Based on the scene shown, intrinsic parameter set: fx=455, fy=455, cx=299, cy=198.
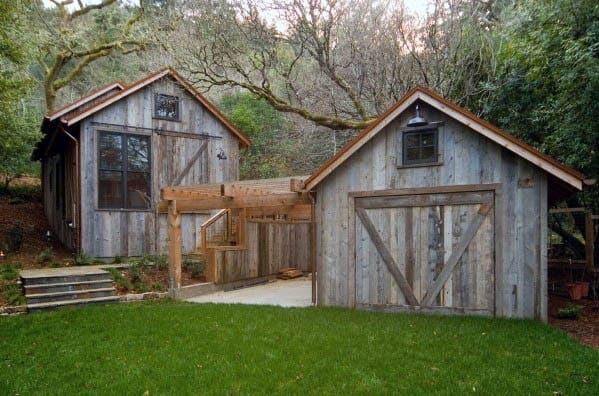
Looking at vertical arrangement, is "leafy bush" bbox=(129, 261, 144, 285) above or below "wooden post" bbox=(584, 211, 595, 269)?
below

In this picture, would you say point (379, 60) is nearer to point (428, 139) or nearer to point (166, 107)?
point (428, 139)

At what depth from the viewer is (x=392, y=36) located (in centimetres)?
1272

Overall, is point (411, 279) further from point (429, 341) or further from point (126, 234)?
point (126, 234)

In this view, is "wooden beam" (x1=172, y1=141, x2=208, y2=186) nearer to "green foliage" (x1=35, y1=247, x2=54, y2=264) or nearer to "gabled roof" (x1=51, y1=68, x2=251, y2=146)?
"gabled roof" (x1=51, y1=68, x2=251, y2=146)

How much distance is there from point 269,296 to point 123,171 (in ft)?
18.7

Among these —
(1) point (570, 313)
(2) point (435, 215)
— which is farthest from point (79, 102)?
(1) point (570, 313)

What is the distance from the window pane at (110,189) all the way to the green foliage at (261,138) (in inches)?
320

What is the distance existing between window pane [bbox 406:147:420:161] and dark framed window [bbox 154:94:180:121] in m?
8.19

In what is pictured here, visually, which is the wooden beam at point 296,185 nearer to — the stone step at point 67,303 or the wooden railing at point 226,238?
the wooden railing at point 226,238

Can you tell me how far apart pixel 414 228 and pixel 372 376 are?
3814mm

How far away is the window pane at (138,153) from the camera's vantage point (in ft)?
42.8

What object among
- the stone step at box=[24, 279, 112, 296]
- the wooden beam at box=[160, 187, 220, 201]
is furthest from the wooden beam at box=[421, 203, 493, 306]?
the stone step at box=[24, 279, 112, 296]

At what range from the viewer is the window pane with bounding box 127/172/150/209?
1297cm

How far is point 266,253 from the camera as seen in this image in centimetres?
1362
